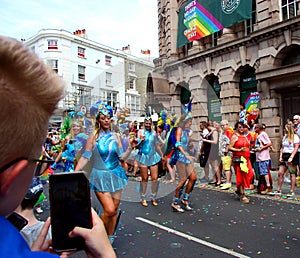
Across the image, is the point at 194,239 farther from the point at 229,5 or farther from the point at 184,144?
the point at 229,5

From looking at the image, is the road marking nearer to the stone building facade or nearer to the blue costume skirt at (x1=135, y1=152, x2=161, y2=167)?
the blue costume skirt at (x1=135, y1=152, x2=161, y2=167)

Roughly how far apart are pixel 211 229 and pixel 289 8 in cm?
1070

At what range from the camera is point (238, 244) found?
4051mm

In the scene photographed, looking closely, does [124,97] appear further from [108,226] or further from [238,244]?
[238,244]

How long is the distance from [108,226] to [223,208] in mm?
3131

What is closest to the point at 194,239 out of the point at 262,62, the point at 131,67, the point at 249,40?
the point at 131,67

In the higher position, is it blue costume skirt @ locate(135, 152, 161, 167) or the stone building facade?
the stone building facade

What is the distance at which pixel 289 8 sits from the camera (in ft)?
38.7

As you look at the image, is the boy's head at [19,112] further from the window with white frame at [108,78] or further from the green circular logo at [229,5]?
the green circular logo at [229,5]

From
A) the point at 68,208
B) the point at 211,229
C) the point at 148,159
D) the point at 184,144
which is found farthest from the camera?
the point at 148,159

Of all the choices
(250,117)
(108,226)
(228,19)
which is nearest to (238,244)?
(108,226)

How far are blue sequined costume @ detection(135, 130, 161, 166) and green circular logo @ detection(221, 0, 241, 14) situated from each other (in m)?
10.3

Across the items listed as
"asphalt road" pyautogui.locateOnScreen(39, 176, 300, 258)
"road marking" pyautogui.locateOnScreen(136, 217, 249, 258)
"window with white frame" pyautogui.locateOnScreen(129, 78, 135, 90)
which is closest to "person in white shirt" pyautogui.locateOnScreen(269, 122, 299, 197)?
"asphalt road" pyautogui.locateOnScreen(39, 176, 300, 258)

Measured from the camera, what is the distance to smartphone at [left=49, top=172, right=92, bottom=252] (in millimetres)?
924
